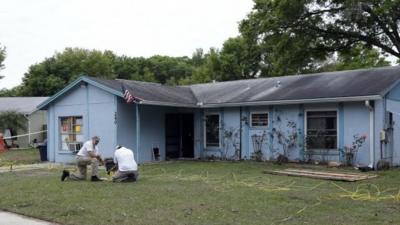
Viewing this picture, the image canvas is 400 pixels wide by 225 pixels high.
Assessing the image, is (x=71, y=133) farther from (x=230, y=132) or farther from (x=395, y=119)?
(x=395, y=119)

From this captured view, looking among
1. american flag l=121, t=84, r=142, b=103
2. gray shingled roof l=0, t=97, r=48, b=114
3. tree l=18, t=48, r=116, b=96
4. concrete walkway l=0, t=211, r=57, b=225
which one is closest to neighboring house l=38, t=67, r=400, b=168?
american flag l=121, t=84, r=142, b=103

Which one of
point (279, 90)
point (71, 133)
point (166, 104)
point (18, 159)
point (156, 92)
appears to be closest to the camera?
point (166, 104)

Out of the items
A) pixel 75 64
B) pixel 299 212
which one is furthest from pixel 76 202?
pixel 75 64

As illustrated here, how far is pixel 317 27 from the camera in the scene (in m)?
23.7

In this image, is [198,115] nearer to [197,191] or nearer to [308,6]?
[308,6]

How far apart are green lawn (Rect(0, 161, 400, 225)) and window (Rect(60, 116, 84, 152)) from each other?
710 centimetres

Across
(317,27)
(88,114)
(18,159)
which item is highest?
(317,27)

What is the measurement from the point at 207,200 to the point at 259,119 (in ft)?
37.9

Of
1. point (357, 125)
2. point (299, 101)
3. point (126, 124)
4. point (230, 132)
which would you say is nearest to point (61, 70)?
point (126, 124)

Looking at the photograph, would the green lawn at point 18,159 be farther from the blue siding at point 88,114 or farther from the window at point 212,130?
the window at point 212,130

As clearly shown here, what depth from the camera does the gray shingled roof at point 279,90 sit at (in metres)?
19.0

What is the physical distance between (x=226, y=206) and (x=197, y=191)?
7.54 ft

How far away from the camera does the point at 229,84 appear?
25.9 meters

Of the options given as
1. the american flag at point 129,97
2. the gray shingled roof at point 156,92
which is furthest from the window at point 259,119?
the american flag at point 129,97
